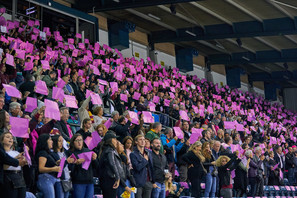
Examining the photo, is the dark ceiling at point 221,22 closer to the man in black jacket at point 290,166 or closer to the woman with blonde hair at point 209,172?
the man in black jacket at point 290,166

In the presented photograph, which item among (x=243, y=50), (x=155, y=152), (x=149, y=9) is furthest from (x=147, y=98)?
(x=243, y=50)

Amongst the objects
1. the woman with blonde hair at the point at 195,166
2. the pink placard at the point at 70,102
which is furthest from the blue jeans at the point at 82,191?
the pink placard at the point at 70,102

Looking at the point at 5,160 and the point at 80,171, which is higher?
the point at 5,160

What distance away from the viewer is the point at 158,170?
27.1 feet

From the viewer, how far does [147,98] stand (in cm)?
1481

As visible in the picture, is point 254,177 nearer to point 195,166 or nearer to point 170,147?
point 195,166

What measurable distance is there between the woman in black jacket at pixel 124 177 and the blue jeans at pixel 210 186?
9.03 feet

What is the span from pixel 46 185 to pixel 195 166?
13.4ft

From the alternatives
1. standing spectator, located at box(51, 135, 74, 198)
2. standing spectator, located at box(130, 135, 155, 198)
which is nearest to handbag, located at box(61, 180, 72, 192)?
standing spectator, located at box(51, 135, 74, 198)

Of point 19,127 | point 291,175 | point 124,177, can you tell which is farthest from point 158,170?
point 291,175

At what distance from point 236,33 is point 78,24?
817cm

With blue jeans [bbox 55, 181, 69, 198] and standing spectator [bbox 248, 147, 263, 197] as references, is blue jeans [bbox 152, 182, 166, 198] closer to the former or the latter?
blue jeans [bbox 55, 181, 69, 198]

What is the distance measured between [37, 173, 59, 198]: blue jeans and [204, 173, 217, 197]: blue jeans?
4.41 meters

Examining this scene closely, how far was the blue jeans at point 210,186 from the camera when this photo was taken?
9.66m
